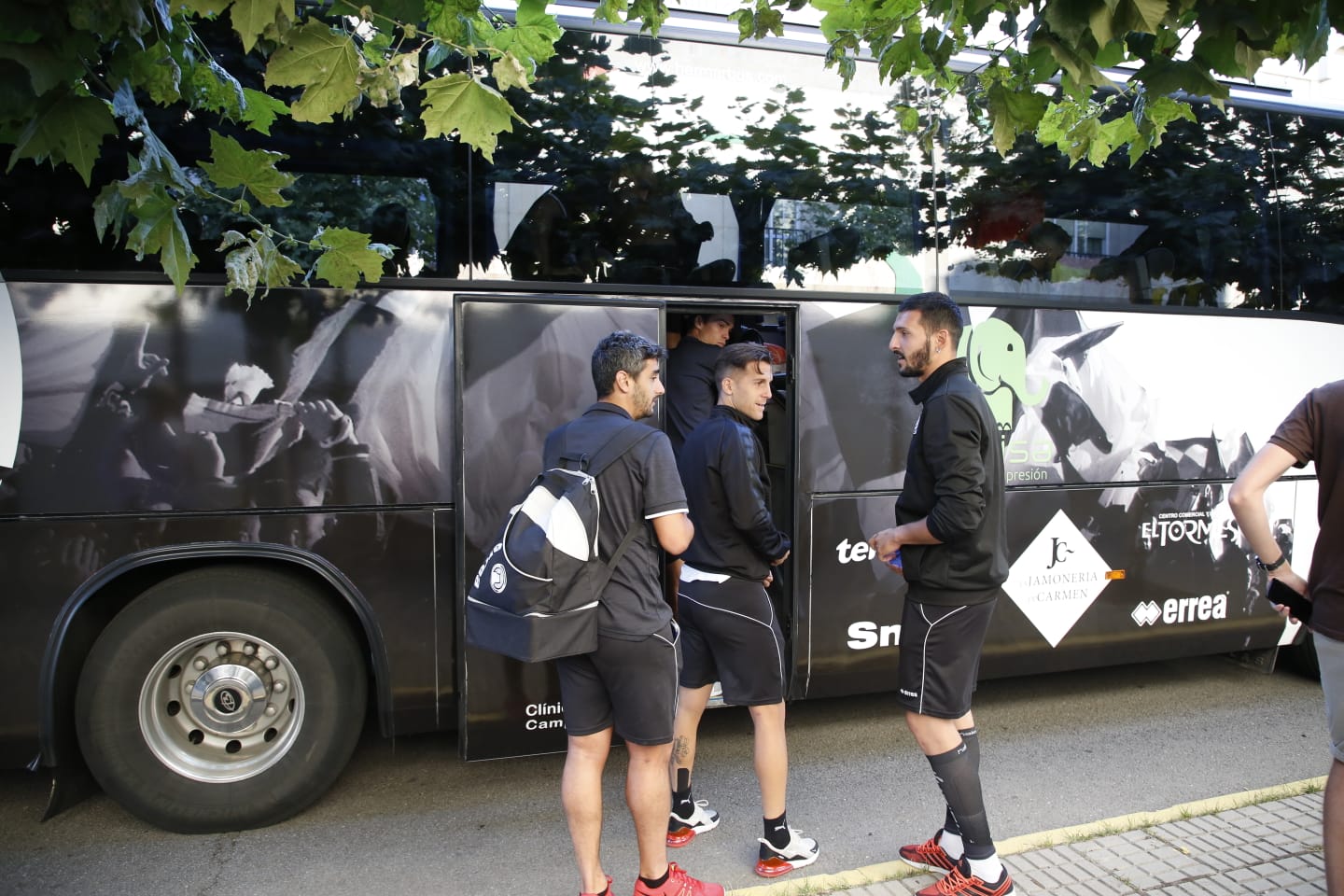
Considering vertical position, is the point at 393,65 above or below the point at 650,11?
below

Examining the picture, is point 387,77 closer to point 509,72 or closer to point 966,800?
point 509,72

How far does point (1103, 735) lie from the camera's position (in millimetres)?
5156

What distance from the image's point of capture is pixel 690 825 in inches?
154

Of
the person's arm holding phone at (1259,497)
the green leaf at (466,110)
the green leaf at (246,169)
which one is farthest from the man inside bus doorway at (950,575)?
the green leaf at (246,169)

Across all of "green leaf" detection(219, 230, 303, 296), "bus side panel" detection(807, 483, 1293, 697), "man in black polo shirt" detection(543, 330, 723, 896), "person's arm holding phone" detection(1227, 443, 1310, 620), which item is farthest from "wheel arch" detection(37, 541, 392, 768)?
"person's arm holding phone" detection(1227, 443, 1310, 620)

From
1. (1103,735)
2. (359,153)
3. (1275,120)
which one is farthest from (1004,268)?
(359,153)

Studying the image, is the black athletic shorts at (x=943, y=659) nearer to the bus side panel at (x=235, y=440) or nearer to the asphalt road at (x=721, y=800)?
the asphalt road at (x=721, y=800)

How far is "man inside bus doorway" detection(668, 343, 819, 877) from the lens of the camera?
3.58m

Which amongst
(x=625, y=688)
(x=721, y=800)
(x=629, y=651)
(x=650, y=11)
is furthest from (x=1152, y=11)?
(x=721, y=800)

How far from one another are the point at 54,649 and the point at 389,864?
159 centimetres

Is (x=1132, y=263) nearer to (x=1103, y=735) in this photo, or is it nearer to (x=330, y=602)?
(x=1103, y=735)

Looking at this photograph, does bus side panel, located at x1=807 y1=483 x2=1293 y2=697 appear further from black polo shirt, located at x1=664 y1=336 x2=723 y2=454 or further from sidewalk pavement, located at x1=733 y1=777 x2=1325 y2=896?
sidewalk pavement, located at x1=733 y1=777 x2=1325 y2=896

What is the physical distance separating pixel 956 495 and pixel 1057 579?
2.27 meters

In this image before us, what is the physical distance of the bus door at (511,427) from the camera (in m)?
4.10
